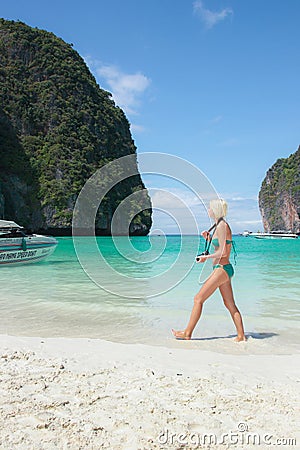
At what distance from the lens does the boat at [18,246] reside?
1479cm

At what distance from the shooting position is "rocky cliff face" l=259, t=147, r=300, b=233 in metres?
90.0

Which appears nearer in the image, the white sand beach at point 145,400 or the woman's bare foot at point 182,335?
the white sand beach at point 145,400

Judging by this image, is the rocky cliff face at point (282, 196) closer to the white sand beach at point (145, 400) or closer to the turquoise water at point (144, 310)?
the turquoise water at point (144, 310)

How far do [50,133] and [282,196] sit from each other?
61.4 metres

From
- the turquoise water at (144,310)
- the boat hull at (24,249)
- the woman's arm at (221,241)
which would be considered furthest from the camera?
the boat hull at (24,249)

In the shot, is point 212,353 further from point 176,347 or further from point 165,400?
point 165,400

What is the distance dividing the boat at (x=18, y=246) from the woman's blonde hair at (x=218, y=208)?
1201 centimetres

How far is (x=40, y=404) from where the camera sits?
260cm

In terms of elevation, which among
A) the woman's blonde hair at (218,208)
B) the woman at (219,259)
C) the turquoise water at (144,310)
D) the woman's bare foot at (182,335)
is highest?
the woman's blonde hair at (218,208)

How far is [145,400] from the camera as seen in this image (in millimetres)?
2666

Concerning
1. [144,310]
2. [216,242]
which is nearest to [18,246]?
[144,310]

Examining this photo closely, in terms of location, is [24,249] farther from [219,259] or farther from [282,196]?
[282,196]

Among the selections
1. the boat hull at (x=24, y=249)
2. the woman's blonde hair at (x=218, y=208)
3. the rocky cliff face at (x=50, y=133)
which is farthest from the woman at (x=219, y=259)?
the rocky cliff face at (x=50, y=133)

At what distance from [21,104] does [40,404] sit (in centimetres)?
6294
